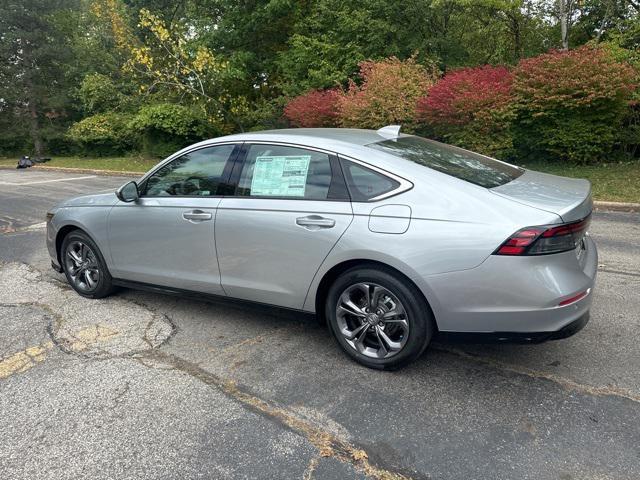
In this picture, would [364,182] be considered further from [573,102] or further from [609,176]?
[573,102]

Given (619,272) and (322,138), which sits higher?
(322,138)

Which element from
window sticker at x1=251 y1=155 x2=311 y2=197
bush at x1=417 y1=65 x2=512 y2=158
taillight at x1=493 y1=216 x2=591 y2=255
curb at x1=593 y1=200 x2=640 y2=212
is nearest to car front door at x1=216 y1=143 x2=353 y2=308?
window sticker at x1=251 y1=155 x2=311 y2=197

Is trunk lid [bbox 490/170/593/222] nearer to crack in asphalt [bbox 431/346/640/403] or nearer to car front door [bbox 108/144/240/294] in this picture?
crack in asphalt [bbox 431/346/640/403]

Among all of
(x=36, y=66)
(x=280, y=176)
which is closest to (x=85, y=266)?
(x=280, y=176)

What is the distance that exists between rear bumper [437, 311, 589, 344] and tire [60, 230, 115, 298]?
3.14 meters

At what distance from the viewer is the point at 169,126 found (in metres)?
20.2

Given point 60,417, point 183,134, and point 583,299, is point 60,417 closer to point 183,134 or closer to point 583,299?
point 583,299

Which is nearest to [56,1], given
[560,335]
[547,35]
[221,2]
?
[221,2]

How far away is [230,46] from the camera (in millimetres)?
19500

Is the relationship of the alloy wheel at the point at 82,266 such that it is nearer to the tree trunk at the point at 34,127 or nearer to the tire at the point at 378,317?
the tire at the point at 378,317

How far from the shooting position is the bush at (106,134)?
25.4m

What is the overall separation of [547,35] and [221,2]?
11774mm

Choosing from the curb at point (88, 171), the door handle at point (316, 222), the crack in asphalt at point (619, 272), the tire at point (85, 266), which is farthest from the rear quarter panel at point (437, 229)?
the curb at point (88, 171)

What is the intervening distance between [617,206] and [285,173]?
6.81 meters
